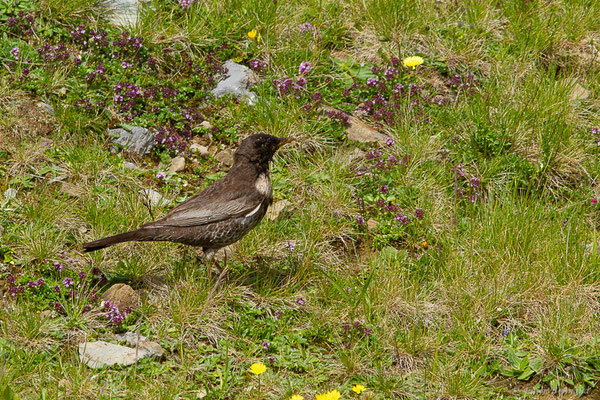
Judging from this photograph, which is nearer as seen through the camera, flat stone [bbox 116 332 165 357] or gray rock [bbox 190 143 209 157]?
flat stone [bbox 116 332 165 357]

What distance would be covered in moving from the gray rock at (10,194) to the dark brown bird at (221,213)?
4.96ft

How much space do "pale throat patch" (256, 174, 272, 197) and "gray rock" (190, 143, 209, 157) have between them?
4.41ft

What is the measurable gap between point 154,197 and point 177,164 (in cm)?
61

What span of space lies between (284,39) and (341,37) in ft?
2.46

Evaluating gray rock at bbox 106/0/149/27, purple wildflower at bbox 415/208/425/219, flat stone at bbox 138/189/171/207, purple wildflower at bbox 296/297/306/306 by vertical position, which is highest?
gray rock at bbox 106/0/149/27

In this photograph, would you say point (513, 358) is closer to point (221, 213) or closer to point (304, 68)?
point (221, 213)

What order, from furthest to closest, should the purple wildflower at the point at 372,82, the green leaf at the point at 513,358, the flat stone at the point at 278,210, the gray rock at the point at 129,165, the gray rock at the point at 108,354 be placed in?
the purple wildflower at the point at 372,82 → the gray rock at the point at 129,165 → the flat stone at the point at 278,210 → the green leaf at the point at 513,358 → the gray rock at the point at 108,354

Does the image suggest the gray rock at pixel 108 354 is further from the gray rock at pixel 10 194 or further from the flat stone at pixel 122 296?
the gray rock at pixel 10 194

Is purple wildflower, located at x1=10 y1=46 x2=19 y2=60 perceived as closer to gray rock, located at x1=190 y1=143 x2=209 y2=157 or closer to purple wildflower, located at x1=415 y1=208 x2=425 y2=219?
gray rock, located at x1=190 y1=143 x2=209 y2=157

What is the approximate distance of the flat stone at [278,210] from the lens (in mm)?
7260

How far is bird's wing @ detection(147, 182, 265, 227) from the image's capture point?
21.0 ft

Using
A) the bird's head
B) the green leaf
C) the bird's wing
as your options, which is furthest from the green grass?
the bird's head

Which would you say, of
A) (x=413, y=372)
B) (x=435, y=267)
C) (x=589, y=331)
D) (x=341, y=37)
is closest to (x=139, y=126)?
(x=341, y=37)

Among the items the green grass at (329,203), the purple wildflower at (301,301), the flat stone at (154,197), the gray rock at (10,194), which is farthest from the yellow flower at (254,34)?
the purple wildflower at (301,301)
